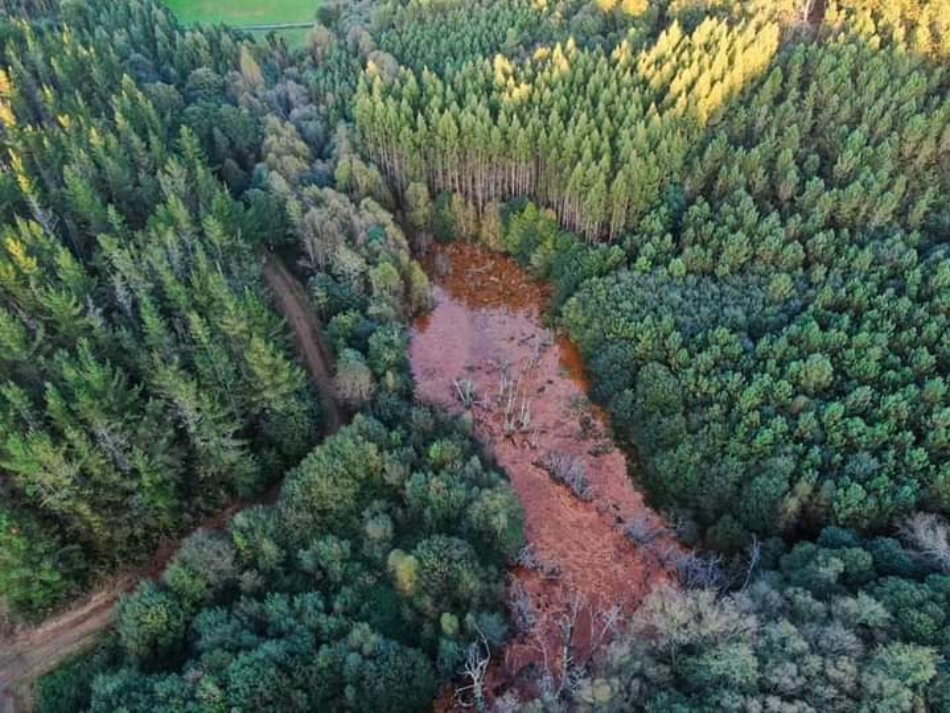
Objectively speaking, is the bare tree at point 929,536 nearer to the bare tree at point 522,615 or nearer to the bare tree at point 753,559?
the bare tree at point 753,559

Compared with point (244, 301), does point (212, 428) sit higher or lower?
lower

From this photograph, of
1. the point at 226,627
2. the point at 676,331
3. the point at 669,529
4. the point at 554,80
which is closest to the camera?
the point at 226,627

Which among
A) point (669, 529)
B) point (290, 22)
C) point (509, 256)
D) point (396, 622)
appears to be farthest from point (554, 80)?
point (290, 22)

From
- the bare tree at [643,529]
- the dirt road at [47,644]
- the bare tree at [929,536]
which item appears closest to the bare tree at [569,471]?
the bare tree at [643,529]

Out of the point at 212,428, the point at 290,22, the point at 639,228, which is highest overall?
the point at 290,22

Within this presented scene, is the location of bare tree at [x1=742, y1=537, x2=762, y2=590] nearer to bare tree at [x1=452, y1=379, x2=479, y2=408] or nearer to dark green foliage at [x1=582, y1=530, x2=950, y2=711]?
dark green foliage at [x1=582, y1=530, x2=950, y2=711]

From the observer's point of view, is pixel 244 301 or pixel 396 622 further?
pixel 244 301

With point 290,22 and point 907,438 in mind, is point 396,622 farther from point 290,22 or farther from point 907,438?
point 290,22
